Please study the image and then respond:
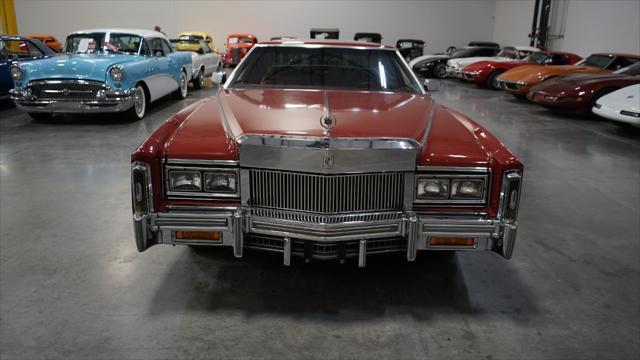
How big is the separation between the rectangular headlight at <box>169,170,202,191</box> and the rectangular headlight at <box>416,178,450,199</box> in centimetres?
114

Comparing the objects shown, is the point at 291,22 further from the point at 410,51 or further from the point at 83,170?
the point at 83,170

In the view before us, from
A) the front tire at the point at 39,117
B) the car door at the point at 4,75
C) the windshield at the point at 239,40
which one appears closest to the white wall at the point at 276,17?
the windshield at the point at 239,40

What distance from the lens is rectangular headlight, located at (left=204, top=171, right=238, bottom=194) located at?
256 centimetres

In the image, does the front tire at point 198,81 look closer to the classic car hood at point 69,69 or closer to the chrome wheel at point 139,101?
the chrome wheel at point 139,101

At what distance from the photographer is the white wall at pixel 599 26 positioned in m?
12.6

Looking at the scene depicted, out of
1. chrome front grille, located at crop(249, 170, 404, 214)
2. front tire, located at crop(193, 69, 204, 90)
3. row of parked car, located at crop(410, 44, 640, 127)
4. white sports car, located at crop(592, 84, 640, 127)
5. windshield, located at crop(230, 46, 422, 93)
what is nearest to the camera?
chrome front grille, located at crop(249, 170, 404, 214)

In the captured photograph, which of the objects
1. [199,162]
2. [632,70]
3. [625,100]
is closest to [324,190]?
[199,162]

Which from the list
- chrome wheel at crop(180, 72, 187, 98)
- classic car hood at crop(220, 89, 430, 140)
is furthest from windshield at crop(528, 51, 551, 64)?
classic car hood at crop(220, 89, 430, 140)

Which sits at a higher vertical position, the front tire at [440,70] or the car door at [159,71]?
the car door at [159,71]

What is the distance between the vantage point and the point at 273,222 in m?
2.50

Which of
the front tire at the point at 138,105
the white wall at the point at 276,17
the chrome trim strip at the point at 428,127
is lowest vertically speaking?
the front tire at the point at 138,105

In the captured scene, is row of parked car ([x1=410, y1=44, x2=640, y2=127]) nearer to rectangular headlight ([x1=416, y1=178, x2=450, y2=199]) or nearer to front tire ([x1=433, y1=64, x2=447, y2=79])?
front tire ([x1=433, y1=64, x2=447, y2=79])

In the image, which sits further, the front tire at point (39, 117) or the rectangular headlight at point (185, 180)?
the front tire at point (39, 117)

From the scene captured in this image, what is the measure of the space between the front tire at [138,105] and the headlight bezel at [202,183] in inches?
225
